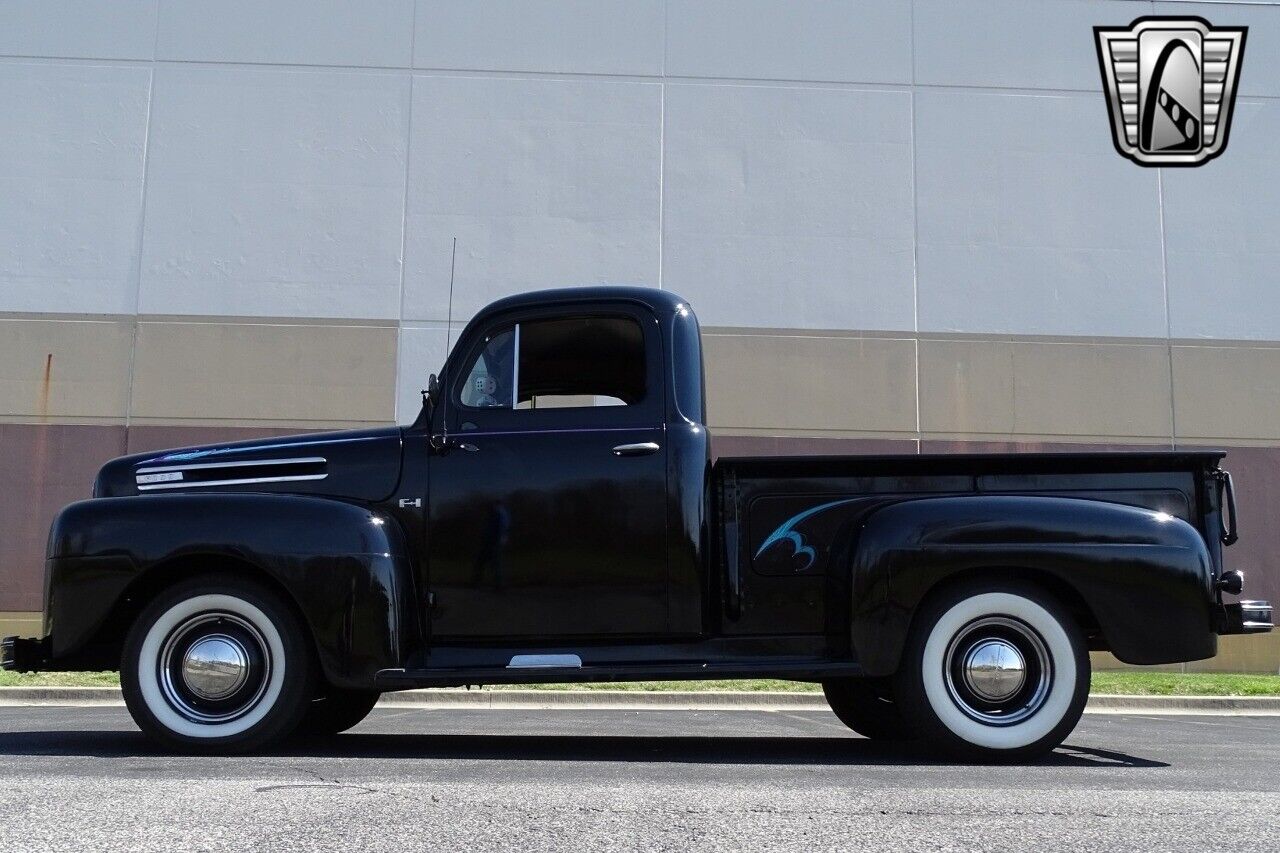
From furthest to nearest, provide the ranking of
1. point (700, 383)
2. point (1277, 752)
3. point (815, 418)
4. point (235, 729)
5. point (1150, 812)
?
point (815, 418) → point (1277, 752) → point (700, 383) → point (235, 729) → point (1150, 812)

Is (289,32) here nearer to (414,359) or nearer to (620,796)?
(414,359)

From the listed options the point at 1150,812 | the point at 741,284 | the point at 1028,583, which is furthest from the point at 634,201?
the point at 1150,812

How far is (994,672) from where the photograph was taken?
5977 mm

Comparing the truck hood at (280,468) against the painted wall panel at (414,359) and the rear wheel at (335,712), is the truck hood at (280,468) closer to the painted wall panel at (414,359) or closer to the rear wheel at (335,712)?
the rear wheel at (335,712)

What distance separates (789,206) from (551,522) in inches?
442

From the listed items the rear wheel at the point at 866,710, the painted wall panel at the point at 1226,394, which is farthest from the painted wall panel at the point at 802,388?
the rear wheel at the point at 866,710

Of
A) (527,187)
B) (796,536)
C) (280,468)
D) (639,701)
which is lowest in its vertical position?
(639,701)

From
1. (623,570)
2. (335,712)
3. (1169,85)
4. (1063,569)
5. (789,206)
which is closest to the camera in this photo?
(1063,569)

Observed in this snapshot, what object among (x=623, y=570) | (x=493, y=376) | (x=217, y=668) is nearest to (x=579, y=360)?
(x=493, y=376)

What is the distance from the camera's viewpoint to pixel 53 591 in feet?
20.3

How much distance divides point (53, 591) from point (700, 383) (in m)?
3.26

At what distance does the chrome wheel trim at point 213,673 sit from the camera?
6.02m

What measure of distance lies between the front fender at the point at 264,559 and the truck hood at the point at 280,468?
0.19 meters

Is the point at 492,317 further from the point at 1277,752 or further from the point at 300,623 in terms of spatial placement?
the point at 1277,752
